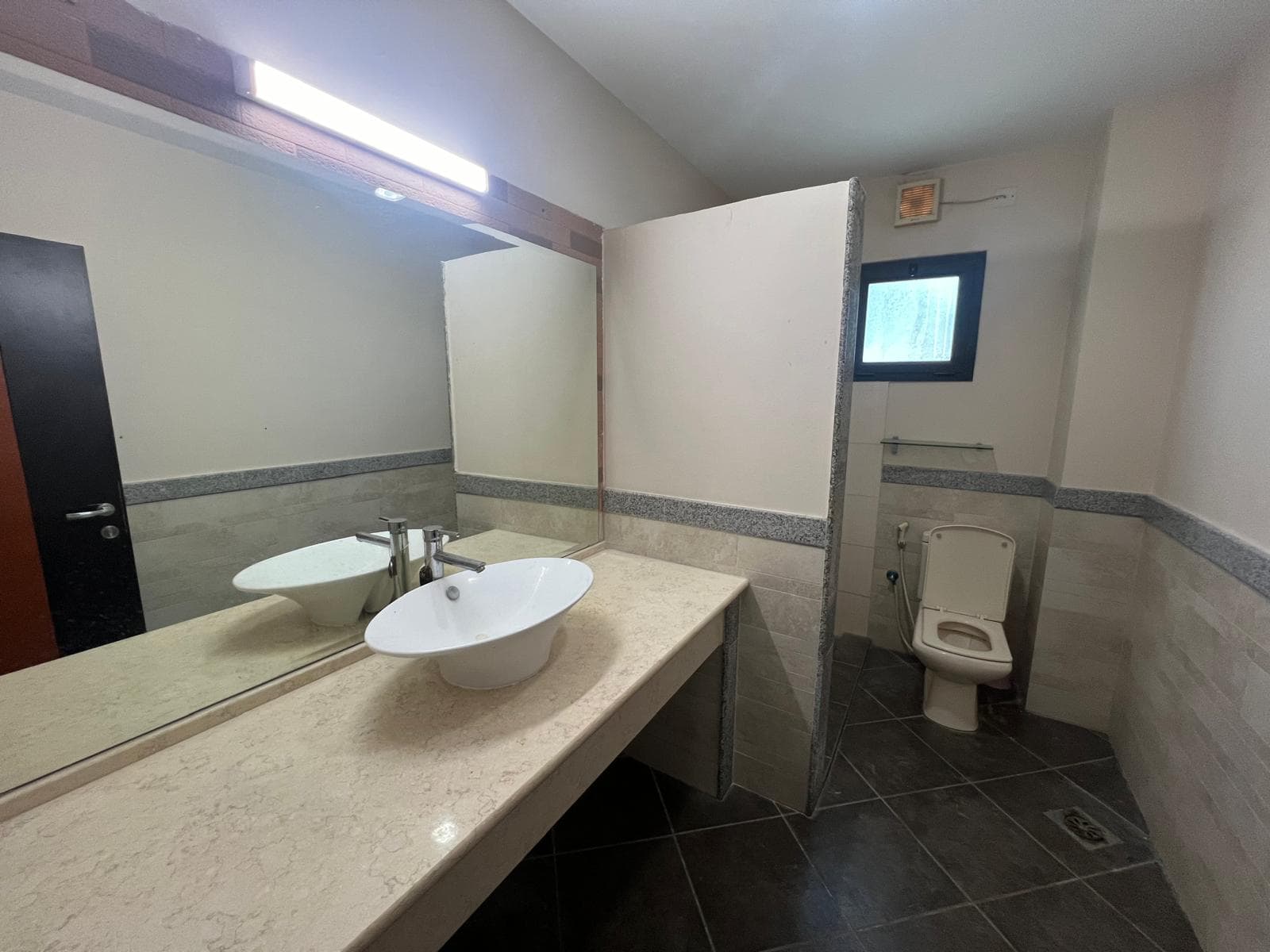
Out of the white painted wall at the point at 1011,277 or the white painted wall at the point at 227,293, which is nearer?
the white painted wall at the point at 227,293

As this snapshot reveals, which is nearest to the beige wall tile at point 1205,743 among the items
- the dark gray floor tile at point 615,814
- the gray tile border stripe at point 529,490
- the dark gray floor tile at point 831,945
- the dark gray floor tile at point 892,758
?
the dark gray floor tile at point 892,758

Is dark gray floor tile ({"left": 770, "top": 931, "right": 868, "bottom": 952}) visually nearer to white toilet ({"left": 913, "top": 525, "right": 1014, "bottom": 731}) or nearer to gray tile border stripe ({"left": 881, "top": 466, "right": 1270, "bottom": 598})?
white toilet ({"left": 913, "top": 525, "right": 1014, "bottom": 731})

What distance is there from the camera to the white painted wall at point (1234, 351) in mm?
1243

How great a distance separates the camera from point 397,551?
1.12m

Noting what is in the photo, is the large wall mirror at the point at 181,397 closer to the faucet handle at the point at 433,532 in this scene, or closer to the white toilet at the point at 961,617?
the faucet handle at the point at 433,532

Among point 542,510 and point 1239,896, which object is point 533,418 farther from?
point 1239,896

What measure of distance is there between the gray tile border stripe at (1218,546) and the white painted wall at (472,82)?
2074 millimetres

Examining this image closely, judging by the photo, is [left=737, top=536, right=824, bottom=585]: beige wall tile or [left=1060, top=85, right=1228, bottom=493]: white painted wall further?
[left=1060, top=85, right=1228, bottom=493]: white painted wall

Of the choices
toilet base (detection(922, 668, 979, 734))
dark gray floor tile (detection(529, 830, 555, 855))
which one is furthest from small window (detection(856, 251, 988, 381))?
dark gray floor tile (detection(529, 830, 555, 855))

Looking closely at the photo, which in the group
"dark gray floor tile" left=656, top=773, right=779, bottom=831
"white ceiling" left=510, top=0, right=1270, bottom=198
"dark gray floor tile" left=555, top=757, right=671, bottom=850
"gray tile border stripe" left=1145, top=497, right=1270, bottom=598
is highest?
"white ceiling" left=510, top=0, right=1270, bottom=198

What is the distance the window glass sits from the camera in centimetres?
237

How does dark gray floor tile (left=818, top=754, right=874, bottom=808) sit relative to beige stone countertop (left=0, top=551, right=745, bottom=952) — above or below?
below

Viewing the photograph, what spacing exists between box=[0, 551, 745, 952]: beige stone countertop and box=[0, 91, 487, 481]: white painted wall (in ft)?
1.65

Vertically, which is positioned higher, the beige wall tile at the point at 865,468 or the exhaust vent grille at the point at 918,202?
the exhaust vent grille at the point at 918,202
